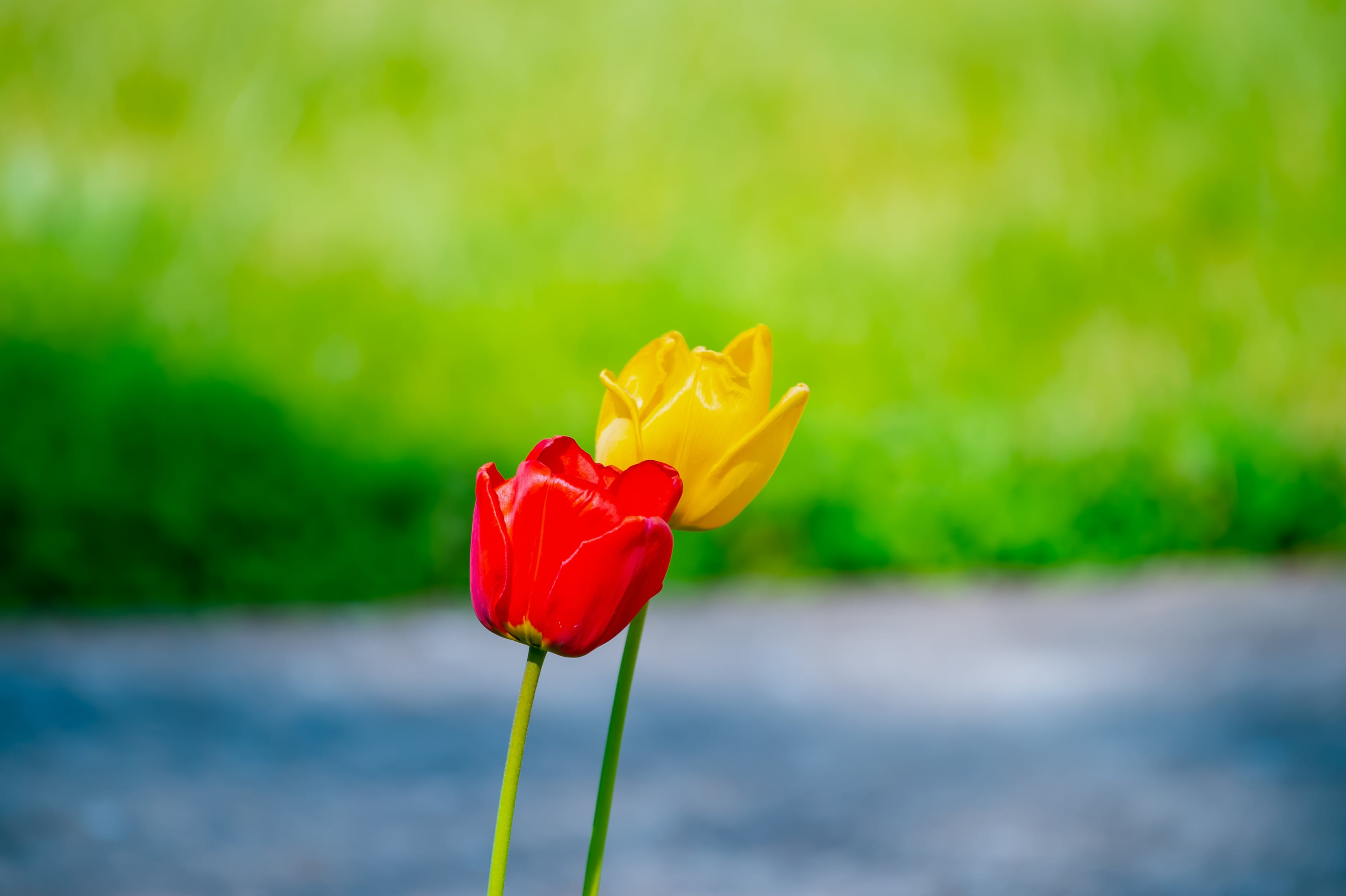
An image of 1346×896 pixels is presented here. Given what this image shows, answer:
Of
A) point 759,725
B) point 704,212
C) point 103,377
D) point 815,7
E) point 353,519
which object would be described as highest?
point 815,7

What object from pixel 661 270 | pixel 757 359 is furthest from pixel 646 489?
pixel 661 270

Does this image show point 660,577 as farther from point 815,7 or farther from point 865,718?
point 815,7

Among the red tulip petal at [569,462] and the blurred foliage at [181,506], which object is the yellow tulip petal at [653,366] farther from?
the blurred foliage at [181,506]

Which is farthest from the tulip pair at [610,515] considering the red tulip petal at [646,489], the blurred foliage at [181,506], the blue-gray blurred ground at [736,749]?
the blurred foliage at [181,506]

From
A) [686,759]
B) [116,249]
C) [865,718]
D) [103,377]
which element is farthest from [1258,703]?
[116,249]

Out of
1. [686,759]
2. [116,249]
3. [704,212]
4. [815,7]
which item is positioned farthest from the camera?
[815,7]

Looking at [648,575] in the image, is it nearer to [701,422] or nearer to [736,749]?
[701,422]
